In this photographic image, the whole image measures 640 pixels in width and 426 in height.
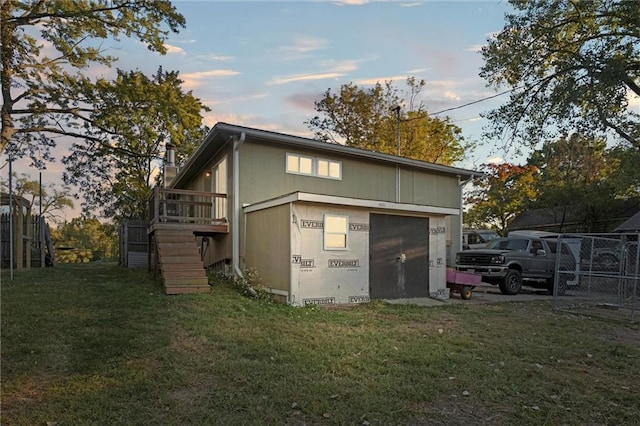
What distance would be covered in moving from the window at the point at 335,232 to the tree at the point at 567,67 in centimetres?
833

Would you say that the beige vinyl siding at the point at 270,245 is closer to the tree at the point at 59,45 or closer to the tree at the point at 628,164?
the tree at the point at 59,45

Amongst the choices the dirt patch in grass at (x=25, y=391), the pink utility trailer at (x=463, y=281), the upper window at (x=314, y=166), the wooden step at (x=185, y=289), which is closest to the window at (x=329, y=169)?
the upper window at (x=314, y=166)

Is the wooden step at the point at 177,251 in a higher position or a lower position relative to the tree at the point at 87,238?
higher

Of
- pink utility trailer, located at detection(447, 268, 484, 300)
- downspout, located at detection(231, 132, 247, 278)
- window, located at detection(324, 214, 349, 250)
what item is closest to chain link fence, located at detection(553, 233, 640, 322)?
pink utility trailer, located at detection(447, 268, 484, 300)

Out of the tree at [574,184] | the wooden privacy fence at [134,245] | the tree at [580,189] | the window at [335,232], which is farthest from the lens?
the tree at [574,184]

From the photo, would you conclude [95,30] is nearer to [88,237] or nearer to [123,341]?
[123,341]

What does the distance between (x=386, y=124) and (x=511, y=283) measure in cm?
1664

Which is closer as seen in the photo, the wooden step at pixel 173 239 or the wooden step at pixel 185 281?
the wooden step at pixel 185 281

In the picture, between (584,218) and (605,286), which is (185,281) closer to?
(605,286)

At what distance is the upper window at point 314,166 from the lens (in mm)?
11648

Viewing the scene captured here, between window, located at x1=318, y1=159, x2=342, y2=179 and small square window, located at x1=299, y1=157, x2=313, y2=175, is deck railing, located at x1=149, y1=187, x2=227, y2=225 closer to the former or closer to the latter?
small square window, located at x1=299, y1=157, x2=313, y2=175

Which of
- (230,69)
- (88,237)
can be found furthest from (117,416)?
(88,237)

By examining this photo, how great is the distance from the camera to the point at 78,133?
18766mm

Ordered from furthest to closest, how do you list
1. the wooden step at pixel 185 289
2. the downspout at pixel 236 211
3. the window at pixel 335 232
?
1. the downspout at pixel 236 211
2. the window at pixel 335 232
3. the wooden step at pixel 185 289
